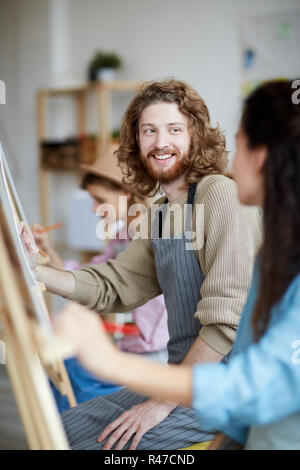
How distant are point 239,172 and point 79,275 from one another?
2.28ft

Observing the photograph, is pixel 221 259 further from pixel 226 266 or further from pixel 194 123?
pixel 194 123

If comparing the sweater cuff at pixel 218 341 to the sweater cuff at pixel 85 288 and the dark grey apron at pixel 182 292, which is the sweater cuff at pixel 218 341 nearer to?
the dark grey apron at pixel 182 292

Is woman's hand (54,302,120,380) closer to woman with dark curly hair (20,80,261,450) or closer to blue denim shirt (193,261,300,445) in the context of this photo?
blue denim shirt (193,261,300,445)

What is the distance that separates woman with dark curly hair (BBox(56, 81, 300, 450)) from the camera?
2.28ft

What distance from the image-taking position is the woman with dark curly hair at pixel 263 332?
70 centimetres

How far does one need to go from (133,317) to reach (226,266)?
2.84 feet

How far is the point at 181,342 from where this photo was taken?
1.33 metres

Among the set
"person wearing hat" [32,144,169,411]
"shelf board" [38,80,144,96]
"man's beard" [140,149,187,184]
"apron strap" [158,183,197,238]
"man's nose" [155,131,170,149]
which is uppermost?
"shelf board" [38,80,144,96]

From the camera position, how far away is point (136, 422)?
1.17 metres

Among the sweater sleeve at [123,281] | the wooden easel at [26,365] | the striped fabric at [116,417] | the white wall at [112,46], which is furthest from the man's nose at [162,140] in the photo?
the white wall at [112,46]

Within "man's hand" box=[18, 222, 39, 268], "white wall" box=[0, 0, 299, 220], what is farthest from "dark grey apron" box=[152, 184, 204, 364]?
"white wall" box=[0, 0, 299, 220]

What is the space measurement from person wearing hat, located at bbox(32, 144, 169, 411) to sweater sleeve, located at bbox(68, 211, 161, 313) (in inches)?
16.5

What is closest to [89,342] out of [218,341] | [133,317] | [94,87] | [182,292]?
[218,341]
